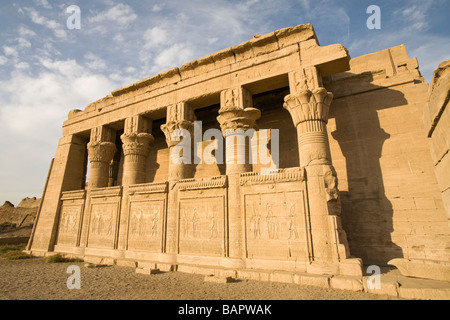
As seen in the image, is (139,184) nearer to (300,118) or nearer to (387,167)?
(300,118)

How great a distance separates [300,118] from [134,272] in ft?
20.1

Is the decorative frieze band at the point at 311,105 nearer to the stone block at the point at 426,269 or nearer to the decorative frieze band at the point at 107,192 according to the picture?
the stone block at the point at 426,269

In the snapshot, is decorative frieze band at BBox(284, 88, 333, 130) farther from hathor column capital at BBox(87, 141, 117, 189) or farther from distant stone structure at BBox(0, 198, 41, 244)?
distant stone structure at BBox(0, 198, 41, 244)

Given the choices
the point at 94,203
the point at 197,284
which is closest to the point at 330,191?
the point at 197,284

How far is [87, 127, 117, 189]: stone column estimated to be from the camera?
1034cm

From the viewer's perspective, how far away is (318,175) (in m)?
6.00

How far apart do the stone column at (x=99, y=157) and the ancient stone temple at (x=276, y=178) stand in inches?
3.2

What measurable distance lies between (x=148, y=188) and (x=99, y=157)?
367 centimetres

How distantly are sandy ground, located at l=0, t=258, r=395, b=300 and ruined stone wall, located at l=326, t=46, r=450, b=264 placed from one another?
3012 millimetres

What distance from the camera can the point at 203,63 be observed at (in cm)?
883

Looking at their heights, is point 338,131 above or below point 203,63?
below

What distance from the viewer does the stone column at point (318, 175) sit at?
5457 mm

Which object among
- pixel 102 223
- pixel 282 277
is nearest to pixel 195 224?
pixel 282 277

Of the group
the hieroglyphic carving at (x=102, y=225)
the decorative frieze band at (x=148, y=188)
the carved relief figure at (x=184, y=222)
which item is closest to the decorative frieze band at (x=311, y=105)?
the carved relief figure at (x=184, y=222)
